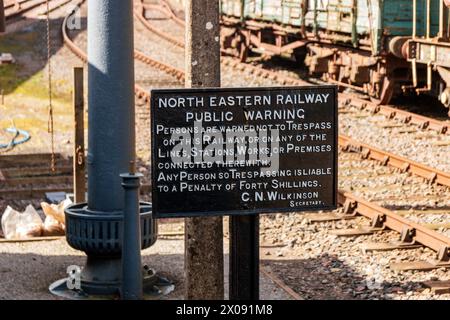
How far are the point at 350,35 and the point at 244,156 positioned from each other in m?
15.4

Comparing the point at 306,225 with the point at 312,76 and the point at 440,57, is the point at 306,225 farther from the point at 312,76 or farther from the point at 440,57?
the point at 312,76

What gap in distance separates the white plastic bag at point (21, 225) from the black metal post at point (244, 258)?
4867 millimetres

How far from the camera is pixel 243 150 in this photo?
21.0 ft

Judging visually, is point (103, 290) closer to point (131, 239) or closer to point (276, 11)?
point (131, 239)

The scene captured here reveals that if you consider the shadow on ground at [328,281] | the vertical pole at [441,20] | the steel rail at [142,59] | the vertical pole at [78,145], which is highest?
the vertical pole at [441,20]

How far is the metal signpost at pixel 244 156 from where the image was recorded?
6344mm

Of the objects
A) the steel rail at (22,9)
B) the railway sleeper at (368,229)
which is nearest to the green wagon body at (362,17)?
the railway sleeper at (368,229)

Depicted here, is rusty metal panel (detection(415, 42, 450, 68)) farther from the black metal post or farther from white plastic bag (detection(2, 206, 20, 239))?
the black metal post

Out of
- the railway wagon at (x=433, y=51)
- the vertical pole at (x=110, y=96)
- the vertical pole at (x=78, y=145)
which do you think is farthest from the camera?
the railway wagon at (x=433, y=51)

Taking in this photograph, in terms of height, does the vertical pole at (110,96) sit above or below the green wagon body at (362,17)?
below

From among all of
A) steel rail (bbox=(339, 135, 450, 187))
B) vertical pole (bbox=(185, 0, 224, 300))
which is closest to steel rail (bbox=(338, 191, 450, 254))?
steel rail (bbox=(339, 135, 450, 187))

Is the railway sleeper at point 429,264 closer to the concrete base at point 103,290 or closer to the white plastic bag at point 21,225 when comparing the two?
the concrete base at point 103,290

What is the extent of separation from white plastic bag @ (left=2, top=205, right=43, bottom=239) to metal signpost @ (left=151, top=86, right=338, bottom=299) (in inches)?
194

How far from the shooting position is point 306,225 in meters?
12.0
